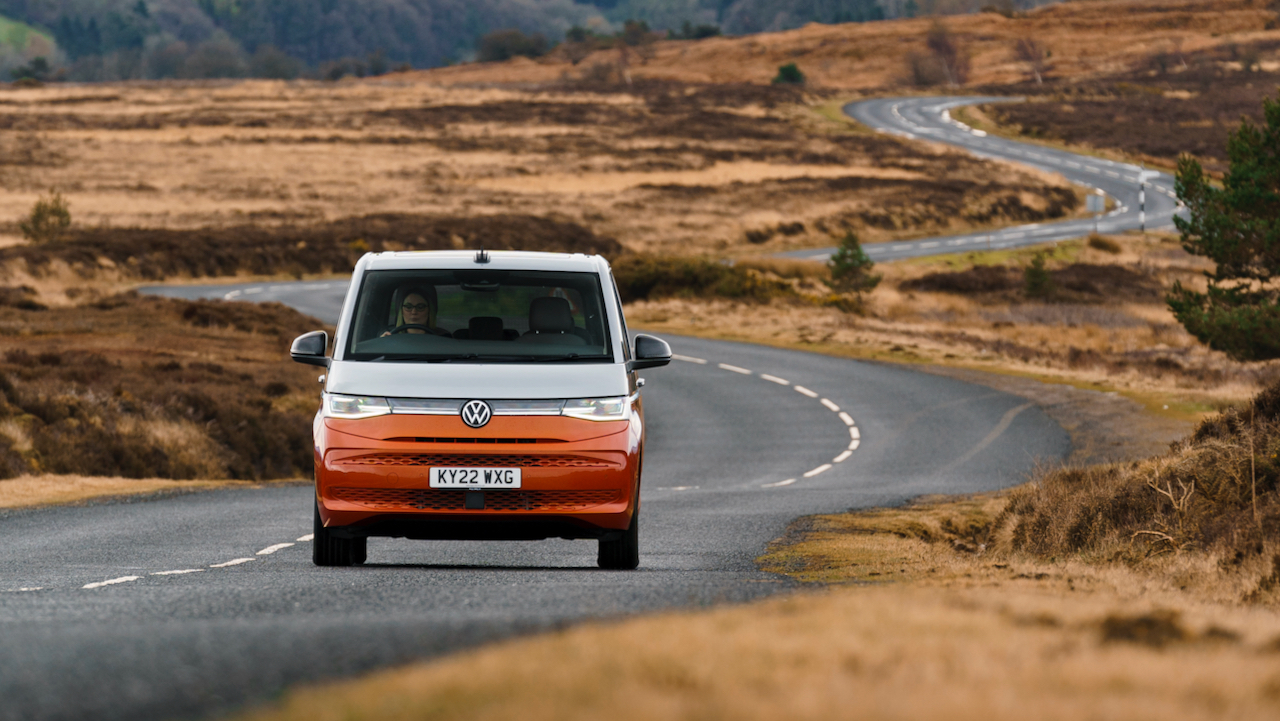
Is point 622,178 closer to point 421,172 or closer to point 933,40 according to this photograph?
point 421,172

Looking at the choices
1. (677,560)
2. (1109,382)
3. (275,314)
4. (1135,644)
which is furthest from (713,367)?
(1135,644)

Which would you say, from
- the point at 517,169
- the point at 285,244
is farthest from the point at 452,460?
the point at 517,169

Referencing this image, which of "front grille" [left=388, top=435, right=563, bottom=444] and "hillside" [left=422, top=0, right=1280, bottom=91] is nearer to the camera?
"front grille" [left=388, top=435, right=563, bottom=444]

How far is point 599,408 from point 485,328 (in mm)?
1164

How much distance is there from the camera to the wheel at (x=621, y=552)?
928 cm

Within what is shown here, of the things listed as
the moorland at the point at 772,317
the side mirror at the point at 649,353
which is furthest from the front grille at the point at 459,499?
the moorland at the point at 772,317

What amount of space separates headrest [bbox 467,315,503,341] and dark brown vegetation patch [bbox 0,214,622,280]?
141ft

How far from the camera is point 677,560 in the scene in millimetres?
10656

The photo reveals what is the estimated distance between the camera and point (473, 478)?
28.2 feet

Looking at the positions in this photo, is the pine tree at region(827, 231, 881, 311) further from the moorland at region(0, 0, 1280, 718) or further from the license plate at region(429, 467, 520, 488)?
the license plate at region(429, 467, 520, 488)

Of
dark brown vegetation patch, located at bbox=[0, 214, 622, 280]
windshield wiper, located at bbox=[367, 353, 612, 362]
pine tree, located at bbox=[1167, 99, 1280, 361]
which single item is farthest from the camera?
dark brown vegetation patch, located at bbox=[0, 214, 622, 280]

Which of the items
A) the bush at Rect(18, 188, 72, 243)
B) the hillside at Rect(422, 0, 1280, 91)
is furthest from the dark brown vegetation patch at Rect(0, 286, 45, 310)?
the hillside at Rect(422, 0, 1280, 91)

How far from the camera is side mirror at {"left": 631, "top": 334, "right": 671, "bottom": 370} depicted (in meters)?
9.39

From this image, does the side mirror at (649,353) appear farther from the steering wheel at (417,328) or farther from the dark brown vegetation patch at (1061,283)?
the dark brown vegetation patch at (1061,283)
